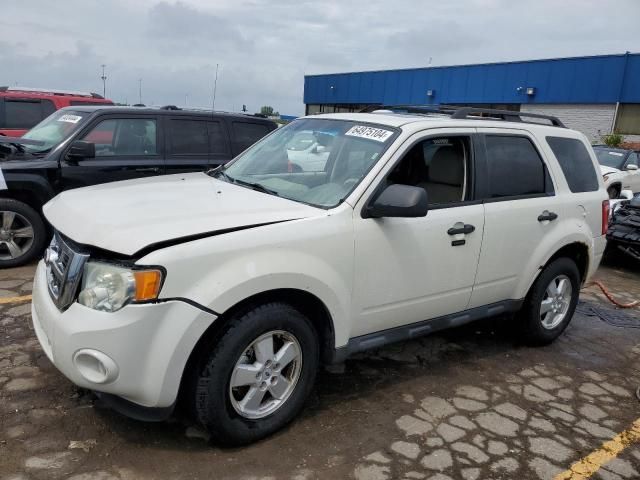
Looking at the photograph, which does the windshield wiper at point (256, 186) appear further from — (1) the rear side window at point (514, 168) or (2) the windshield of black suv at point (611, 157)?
(2) the windshield of black suv at point (611, 157)

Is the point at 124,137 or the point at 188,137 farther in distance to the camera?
the point at 188,137

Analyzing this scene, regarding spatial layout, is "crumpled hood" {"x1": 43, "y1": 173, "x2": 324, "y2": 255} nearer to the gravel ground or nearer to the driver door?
the driver door

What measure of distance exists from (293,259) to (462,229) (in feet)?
4.37

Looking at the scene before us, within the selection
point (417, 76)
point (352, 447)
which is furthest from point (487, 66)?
point (352, 447)

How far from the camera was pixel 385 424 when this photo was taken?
3.32m

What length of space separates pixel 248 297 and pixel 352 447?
3.40 feet

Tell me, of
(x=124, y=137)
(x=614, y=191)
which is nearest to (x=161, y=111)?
(x=124, y=137)

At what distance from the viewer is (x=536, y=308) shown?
450 centimetres

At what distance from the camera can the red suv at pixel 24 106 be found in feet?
29.2

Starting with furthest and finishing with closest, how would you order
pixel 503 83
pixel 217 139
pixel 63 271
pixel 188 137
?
pixel 503 83
pixel 217 139
pixel 188 137
pixel 63 271

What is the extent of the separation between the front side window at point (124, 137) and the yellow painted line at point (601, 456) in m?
5.35

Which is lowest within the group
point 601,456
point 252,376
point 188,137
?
point 601,456

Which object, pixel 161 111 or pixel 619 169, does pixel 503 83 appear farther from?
pixel 161 111

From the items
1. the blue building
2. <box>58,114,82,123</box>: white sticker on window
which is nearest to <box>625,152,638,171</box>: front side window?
the blue building
